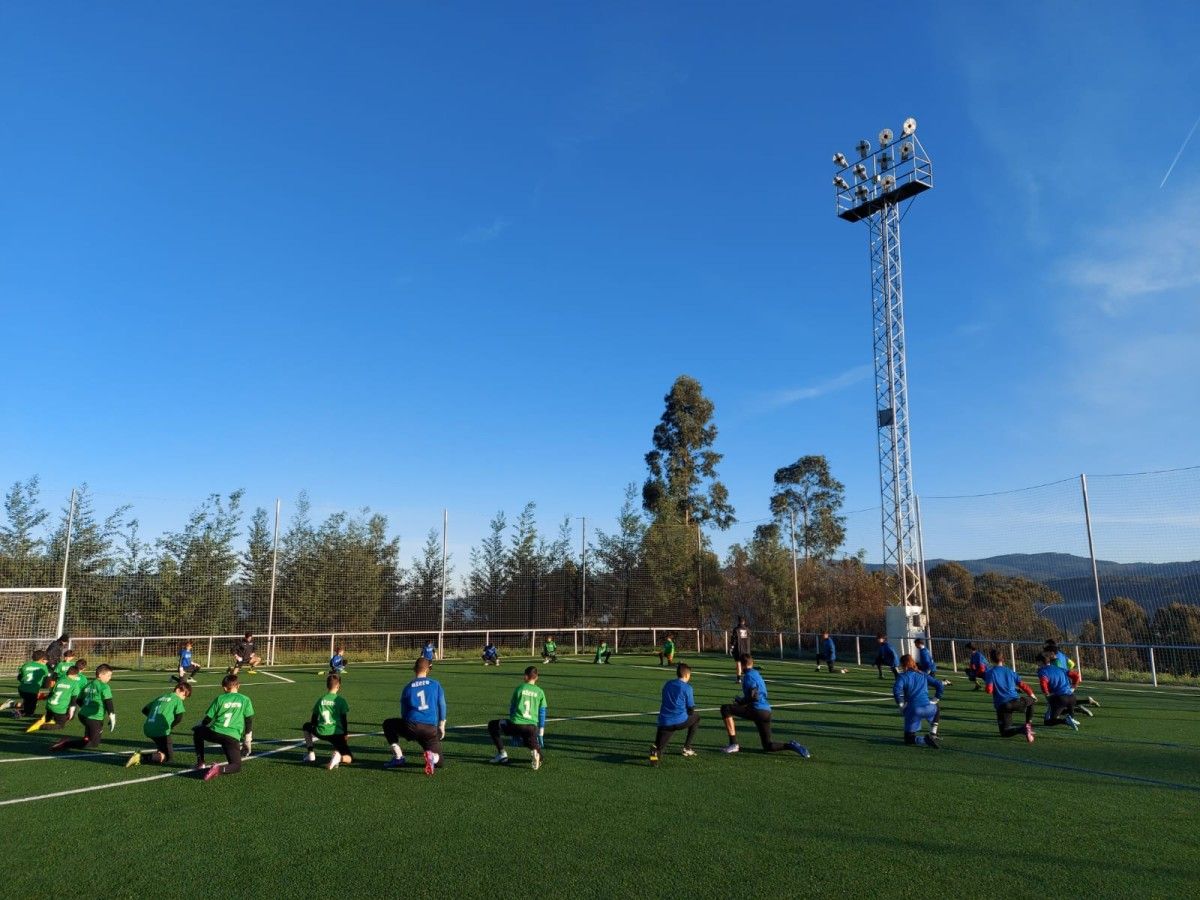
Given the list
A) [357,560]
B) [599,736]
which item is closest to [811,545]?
[357,560]

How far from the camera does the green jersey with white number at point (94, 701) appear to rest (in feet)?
38.2

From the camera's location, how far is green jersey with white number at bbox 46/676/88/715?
1267cm

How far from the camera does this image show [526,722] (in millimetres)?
10094

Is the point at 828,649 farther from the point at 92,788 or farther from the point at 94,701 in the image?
the point at 92,788

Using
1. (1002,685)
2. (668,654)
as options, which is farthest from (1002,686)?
(668,654)

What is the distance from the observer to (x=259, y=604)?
29.2 meters

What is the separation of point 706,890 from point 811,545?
50.4m

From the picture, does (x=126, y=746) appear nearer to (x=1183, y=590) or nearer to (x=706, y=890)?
(x=706, y=890)

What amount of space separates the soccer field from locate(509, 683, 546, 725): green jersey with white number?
1.95 feet

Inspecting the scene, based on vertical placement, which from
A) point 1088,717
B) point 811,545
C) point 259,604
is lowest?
point 1088,717

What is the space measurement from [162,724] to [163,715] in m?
0.11

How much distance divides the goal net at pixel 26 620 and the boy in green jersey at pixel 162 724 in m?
17.5

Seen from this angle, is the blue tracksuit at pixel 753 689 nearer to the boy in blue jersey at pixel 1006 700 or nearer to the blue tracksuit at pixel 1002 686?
the boy in blue jersey at pixel 1006 700

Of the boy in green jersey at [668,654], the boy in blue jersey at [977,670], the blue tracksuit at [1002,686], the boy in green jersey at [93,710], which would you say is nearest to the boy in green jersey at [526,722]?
the boy in green jersey at [93,710]
